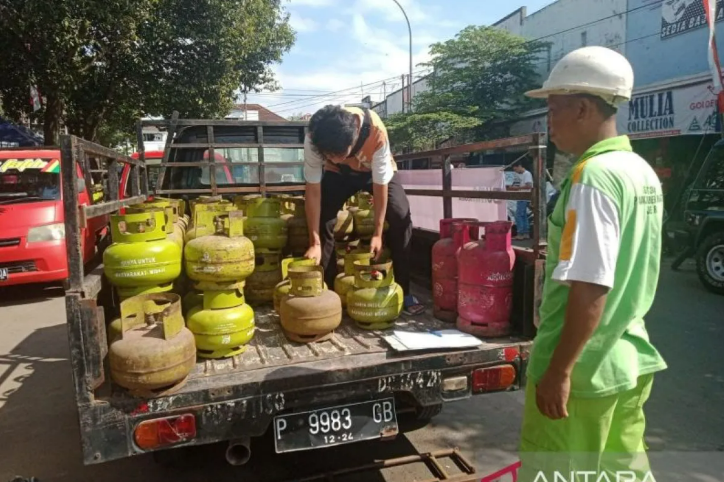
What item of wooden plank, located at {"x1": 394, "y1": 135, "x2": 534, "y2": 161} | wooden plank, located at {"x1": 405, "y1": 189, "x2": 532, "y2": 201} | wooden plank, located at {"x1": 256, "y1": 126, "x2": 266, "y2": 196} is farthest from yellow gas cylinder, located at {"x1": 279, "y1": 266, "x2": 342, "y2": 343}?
wooden plank, located at {"x1": 256, "y1": 126, "x2": 266, "y2": 196}

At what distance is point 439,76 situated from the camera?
905 inches

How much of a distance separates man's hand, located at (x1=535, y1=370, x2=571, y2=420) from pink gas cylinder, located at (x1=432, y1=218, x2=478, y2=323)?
152 cm

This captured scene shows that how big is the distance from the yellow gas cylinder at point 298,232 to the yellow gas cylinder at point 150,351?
139cm

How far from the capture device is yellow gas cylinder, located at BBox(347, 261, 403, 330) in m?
3.16

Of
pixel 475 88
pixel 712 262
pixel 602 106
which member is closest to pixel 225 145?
pixel 602 106

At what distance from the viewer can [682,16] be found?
14.1m

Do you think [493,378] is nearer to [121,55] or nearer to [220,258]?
[220,258]

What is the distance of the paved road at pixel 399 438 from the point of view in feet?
10.5

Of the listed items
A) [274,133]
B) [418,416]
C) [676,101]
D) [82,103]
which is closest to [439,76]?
[676,101]

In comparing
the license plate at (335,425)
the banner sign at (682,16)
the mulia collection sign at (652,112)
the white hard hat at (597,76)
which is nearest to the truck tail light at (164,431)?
the license plate at (335,425)

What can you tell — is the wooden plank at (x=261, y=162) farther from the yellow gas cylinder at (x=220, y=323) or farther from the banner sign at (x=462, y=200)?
the yellow gas cylinder at (x=220, y=323)

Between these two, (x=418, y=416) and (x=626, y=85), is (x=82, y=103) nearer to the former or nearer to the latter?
(x=418, y=416)

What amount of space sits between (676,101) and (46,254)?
543 inches

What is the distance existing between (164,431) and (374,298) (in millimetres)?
1314
